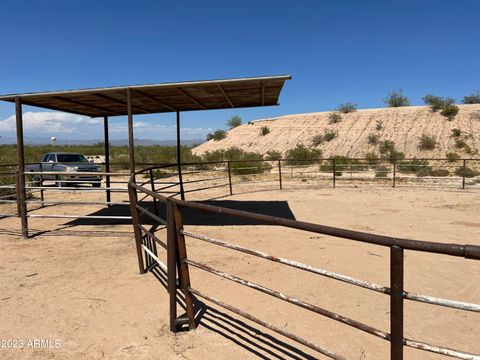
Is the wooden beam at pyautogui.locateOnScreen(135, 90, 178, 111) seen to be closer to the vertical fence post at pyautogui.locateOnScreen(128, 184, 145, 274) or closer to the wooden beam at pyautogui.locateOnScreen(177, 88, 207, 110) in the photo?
the wooden beam at pyautogui.locateOnScreen(177, 88, 207, 110)

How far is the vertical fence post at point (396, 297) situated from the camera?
5.75ft

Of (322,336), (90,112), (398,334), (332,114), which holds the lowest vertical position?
(322,336)

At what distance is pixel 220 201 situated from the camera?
11.6 m

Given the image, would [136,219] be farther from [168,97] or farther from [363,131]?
[363,131]

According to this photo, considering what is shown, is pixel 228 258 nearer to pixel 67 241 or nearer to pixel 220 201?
pixel 67 241

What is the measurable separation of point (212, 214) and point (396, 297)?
794 cm

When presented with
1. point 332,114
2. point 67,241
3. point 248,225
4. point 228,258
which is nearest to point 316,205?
point 248,225

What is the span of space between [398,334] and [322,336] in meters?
1.70

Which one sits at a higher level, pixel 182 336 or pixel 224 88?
pixel 224 88

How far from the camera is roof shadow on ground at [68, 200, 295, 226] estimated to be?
8.58m

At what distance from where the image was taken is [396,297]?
5.84ft

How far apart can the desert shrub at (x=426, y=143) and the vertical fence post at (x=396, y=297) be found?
37258 millimetres

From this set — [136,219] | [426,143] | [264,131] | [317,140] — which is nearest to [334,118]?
[317,140]

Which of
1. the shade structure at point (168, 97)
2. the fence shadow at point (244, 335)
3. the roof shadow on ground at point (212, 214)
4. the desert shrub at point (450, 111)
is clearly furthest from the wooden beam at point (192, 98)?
the desert shrub at point (450, 111)
